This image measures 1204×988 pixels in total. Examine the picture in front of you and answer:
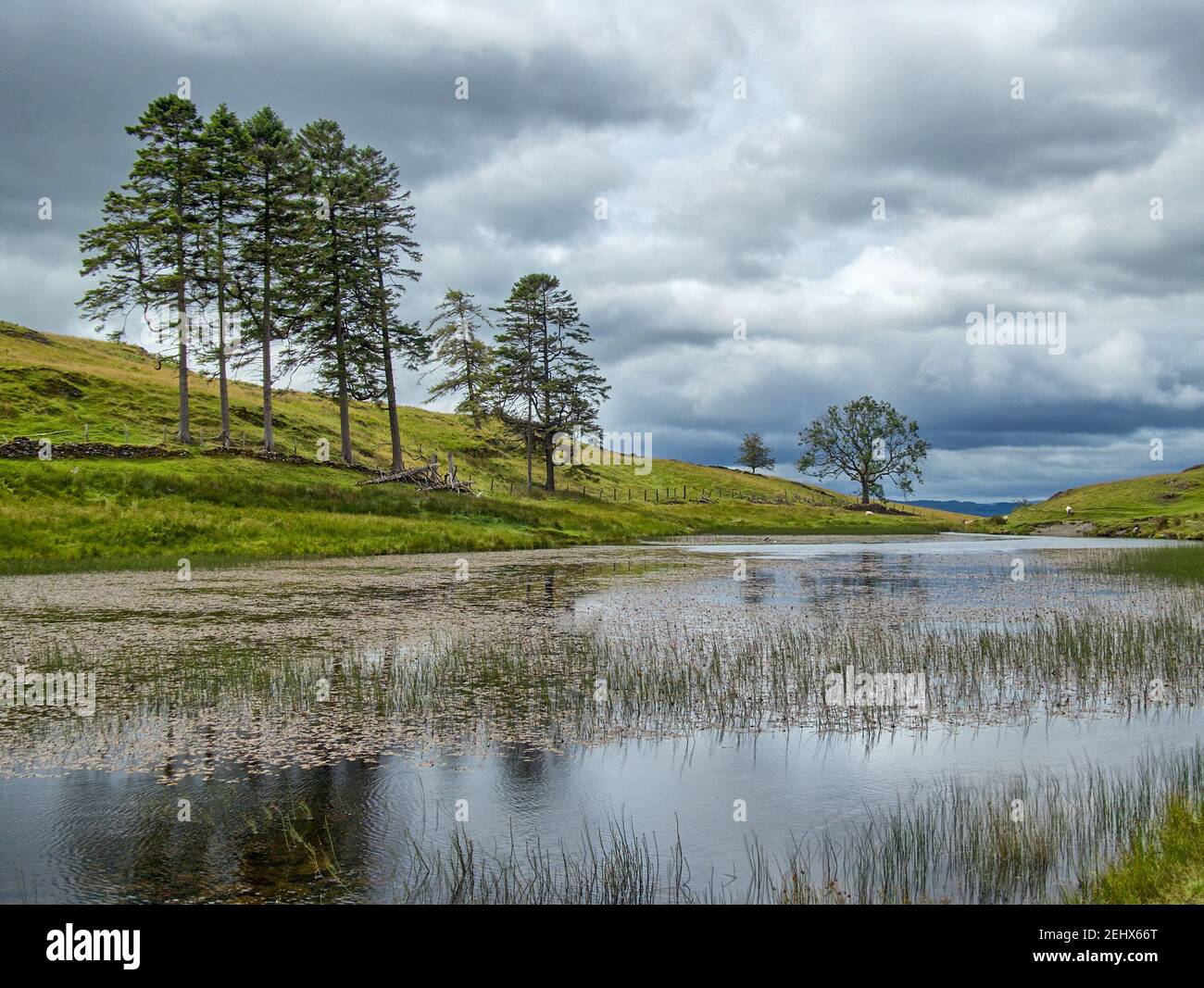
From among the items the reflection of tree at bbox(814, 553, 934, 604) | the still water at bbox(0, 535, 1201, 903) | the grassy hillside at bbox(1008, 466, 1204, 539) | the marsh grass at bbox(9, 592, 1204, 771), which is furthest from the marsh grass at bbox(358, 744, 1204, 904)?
the grassy hillside at bbox(1008, 466, 1204, 539)

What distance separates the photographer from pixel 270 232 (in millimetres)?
57375

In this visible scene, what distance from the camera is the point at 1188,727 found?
1059 centimetres

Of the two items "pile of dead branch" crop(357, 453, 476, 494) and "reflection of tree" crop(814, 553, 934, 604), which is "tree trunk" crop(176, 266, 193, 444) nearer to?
"pile of dead branch" crop(357, 453, 476, 494)

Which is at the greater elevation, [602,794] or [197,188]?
[197,188]

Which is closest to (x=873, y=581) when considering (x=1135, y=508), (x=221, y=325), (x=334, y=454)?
(x=221, y=325)

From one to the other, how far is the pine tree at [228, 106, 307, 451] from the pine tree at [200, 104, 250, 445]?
0.61 meters

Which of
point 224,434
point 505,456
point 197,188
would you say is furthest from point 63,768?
point 505,456

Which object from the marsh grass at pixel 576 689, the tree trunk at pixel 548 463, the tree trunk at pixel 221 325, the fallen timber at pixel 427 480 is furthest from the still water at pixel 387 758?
the tree trunk at pixel 548 463

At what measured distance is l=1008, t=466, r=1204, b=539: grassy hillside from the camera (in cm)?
6744

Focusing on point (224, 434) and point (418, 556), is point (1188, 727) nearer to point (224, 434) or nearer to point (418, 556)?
point (418, 556)

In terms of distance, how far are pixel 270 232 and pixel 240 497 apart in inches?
920

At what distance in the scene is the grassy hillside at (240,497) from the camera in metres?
→ 35.6

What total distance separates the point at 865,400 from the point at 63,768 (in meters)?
115

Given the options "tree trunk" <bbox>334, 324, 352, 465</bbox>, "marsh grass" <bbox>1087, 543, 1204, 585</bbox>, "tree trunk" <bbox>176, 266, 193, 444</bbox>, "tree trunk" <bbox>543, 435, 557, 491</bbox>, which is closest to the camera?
"marsh grass" <bbox>1087, 543, 1204, 585</bbox>
